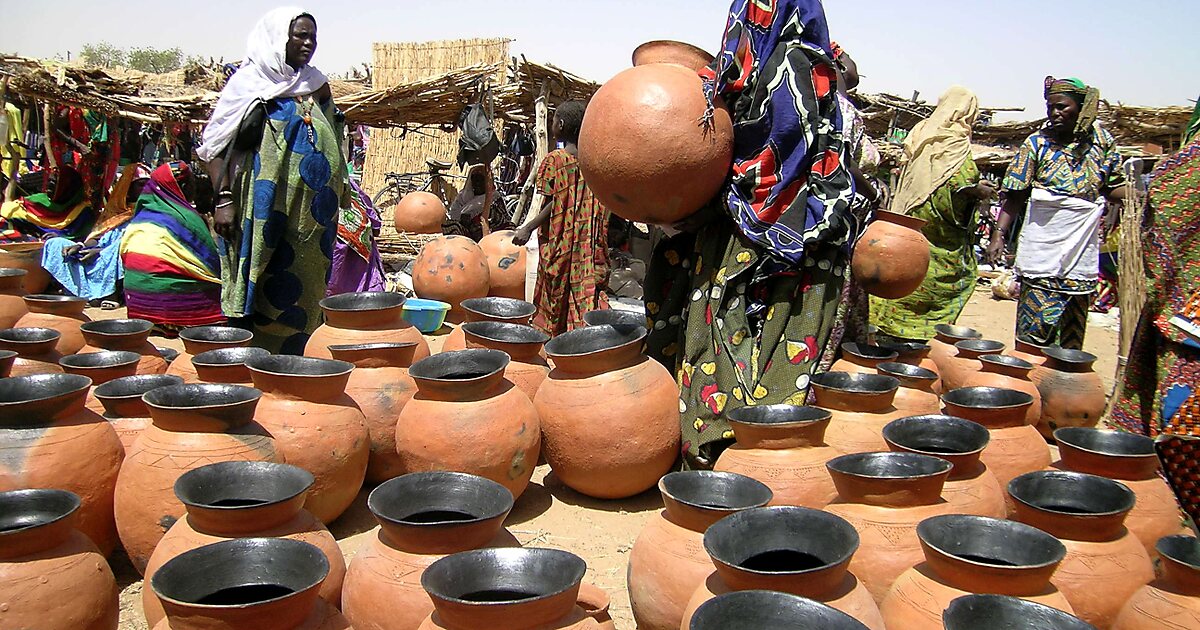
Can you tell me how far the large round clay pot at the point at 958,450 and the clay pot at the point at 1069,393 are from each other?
89.6 inches

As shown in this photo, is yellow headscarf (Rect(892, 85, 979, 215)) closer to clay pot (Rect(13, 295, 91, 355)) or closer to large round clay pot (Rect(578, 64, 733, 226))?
large round clay pot (Rect(578, 64, 733, 226))

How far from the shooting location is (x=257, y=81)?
4.81m

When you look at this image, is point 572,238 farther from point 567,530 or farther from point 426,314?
point 567,530

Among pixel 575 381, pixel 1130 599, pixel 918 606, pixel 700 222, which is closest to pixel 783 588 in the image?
pixel 918 606

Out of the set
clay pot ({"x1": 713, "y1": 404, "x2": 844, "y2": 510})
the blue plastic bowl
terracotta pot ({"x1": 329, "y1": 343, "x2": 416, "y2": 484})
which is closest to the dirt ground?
terracotta pot ({"x1": 329, "y1": 343, "x2": 416, "y2": 484})

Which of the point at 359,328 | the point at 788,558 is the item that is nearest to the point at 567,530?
the point at 359,328

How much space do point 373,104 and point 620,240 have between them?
160 inches

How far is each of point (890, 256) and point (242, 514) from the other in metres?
3.12

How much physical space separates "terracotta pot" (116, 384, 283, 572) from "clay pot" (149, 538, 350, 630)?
695mm

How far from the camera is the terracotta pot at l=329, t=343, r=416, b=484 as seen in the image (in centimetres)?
357

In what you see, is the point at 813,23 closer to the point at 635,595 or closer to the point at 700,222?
the point at 700,222

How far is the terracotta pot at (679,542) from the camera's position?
229cm

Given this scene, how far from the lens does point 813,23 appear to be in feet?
11.6

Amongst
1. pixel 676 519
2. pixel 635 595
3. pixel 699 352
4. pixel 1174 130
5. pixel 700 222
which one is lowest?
pixel 635 595
